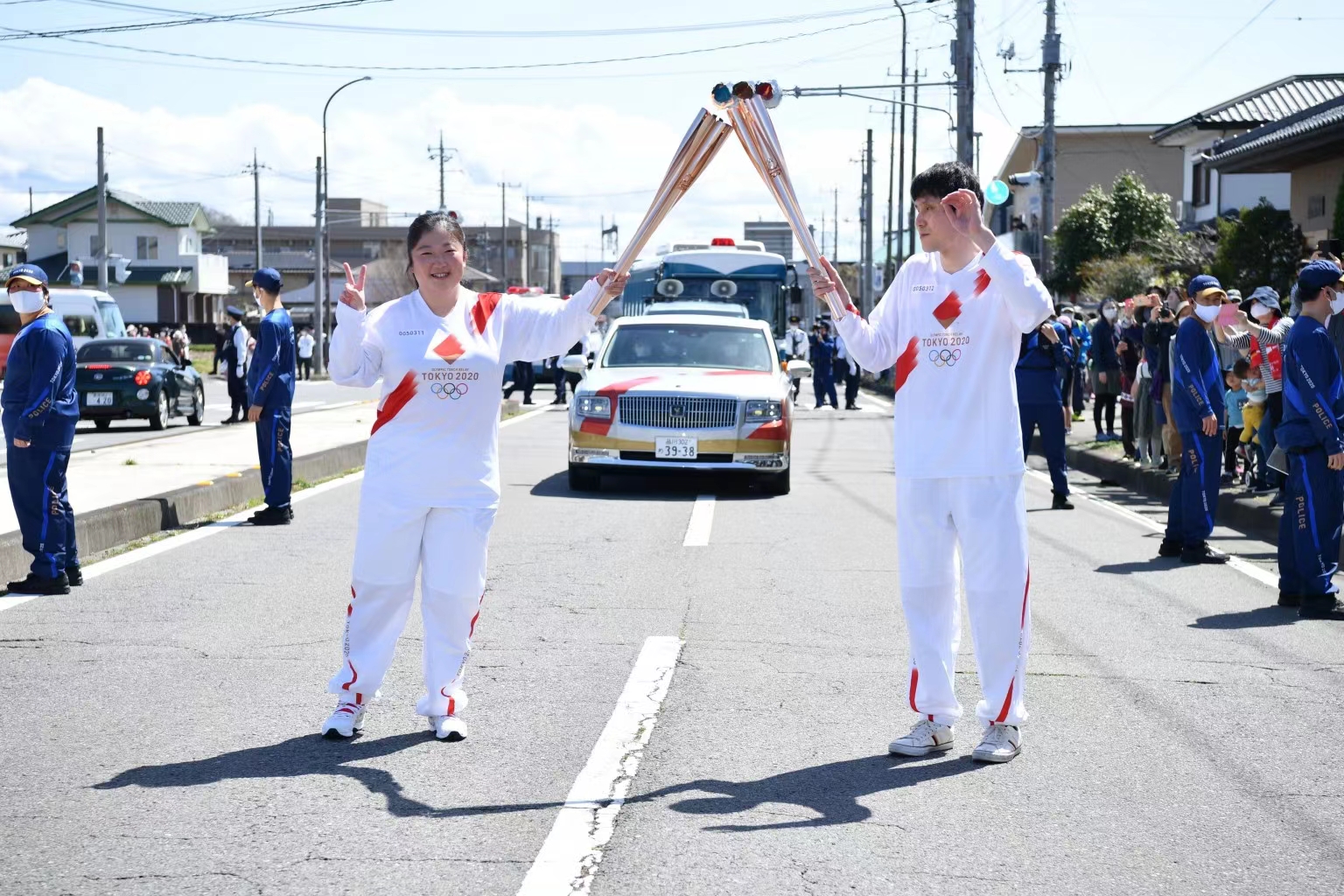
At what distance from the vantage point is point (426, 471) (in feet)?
17.9

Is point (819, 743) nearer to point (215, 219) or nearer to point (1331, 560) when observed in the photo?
point (1331, 560)

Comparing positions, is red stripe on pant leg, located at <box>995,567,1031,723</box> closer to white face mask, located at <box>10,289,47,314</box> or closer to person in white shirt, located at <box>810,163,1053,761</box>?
person in white shirt, located at <box>810,163,1053,761</box>

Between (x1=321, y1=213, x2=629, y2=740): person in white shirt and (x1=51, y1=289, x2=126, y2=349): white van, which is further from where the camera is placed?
(x1=51, y1=289, x2=126, y2=349): white van

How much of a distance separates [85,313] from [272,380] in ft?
69.3

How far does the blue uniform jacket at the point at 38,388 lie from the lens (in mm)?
8320

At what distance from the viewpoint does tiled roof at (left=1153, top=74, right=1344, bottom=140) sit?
34.6 meters

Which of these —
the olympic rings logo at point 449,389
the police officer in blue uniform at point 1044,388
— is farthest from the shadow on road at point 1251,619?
the police officer in blue uniform at point 1044,388

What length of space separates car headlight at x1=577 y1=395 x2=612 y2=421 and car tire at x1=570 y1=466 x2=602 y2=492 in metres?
0.54

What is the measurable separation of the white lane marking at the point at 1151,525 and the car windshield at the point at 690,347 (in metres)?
3.44

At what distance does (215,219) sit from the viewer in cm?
12725

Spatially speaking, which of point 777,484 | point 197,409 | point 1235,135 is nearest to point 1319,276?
point 777,484

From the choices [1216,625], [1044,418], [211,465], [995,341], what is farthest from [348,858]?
[211,465]

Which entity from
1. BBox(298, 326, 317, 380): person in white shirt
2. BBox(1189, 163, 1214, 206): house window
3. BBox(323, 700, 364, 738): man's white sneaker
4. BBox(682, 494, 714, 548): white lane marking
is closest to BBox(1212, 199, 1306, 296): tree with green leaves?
BBox(1189, 163, 1214, 206): house window

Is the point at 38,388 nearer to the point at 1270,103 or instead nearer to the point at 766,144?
the point at 766,144
